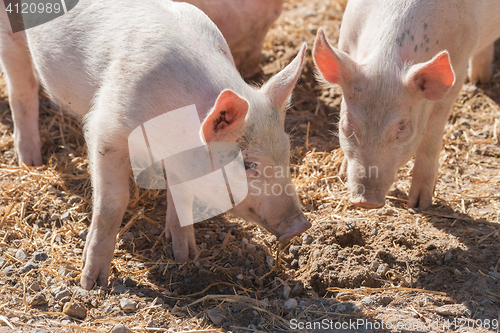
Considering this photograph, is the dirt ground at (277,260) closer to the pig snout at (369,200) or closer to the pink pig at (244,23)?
the pig snout at (369,200)

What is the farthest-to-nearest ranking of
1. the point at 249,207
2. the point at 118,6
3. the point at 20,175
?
the point at 20,175 < the point at 118,6 < the point at 249,207

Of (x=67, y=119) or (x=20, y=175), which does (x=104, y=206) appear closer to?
(x=20, y=175)

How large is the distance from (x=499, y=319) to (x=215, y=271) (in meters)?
1.80

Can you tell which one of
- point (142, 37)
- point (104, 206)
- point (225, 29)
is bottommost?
point (104, 206)

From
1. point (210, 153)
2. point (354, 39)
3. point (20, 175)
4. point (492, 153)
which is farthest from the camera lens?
point (492, 153)

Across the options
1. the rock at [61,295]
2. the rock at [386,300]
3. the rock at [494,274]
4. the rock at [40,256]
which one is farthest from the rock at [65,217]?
the rock at [494,274]

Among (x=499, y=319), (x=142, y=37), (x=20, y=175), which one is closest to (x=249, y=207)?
(x=142, y=37)

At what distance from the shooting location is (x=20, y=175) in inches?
180

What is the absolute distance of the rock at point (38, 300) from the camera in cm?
322

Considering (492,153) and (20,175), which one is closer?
(20,175)

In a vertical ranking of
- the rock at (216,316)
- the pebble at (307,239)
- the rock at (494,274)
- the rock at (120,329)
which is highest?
the rock at (120,329)

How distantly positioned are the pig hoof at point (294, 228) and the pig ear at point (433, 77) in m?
1.21

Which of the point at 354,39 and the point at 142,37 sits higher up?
the point at 142,37

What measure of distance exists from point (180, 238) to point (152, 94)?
1.19m
